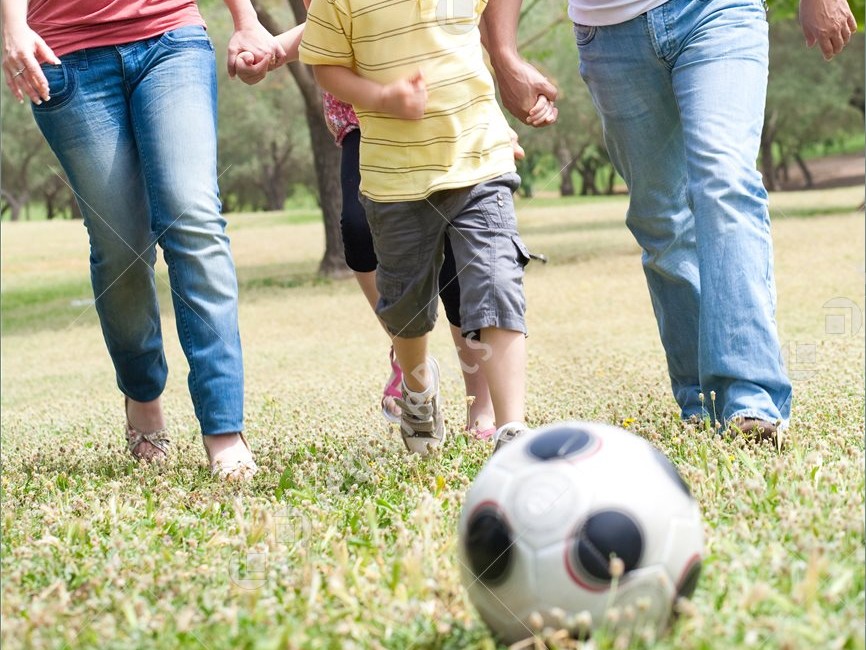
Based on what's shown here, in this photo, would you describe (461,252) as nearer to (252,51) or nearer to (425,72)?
→ (425,72)

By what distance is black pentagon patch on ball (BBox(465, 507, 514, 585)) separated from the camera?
7.33ft

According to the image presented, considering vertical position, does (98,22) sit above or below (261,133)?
above

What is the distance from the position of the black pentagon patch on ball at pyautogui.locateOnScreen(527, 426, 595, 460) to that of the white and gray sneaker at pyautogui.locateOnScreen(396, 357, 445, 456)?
1.99 meters

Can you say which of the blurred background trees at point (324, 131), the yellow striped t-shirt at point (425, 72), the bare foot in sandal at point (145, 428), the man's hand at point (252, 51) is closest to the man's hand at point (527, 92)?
the yellow striped t-shirt at point (425, 72)

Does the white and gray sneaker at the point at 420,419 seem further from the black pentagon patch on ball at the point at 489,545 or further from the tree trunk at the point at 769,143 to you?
the tree trunk at the point at 769,143

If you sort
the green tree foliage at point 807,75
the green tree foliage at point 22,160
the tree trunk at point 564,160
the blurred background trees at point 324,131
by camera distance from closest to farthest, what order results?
the blurred background trees at point 324,131 → the green tree foliage at point 807,75 → the green tree foliage at point 22,160 → the tree trunk at point 564,160

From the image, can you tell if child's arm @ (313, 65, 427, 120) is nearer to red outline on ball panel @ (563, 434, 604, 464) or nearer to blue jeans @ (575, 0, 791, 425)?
blue jeans @ (575, 0, 791, 425)

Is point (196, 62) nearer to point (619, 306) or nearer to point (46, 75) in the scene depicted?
point (46, 75)

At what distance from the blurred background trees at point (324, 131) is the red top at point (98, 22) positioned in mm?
12311

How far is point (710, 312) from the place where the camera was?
152 inches

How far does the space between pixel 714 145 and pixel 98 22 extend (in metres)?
2.10

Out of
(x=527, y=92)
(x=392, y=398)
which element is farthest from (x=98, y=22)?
(x=392, y=398)

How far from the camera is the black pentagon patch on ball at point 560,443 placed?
2.35 metres

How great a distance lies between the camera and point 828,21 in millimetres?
4020
